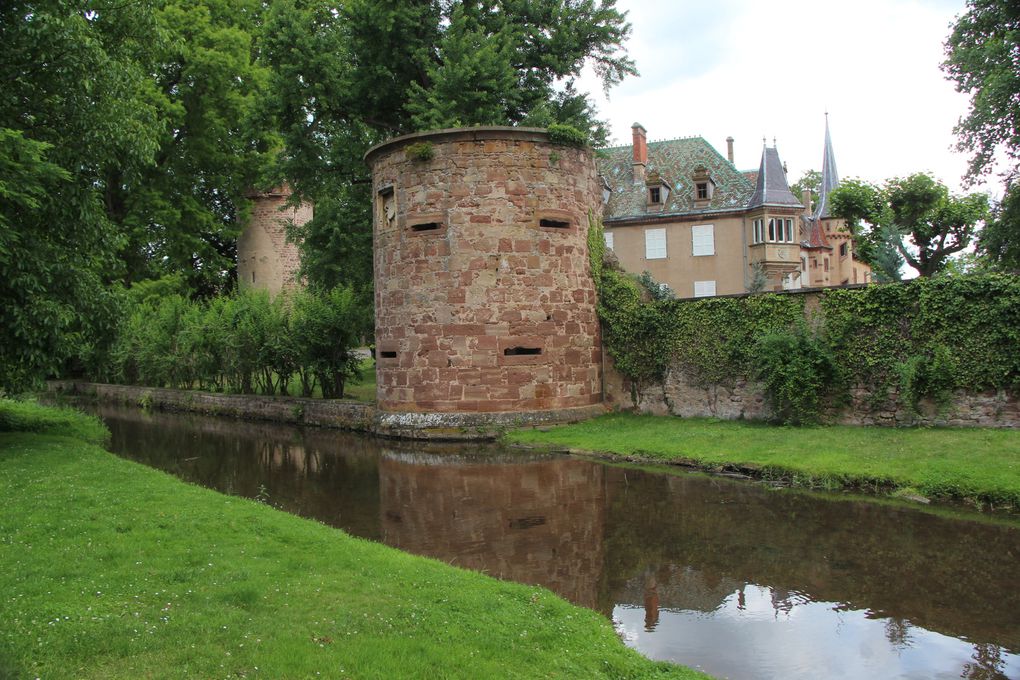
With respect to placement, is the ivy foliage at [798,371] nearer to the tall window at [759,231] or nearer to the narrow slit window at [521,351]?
the narrow slit window at [521,351]

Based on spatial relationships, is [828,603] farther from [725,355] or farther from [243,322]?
[243,322]

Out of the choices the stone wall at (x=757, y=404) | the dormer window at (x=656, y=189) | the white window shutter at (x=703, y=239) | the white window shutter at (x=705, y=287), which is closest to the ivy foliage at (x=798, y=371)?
the stone wall at (x=757, y=404)

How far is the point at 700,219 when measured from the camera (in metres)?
36.1

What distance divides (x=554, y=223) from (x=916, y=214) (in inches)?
629

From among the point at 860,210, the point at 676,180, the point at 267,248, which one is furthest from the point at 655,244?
the point at 267,248

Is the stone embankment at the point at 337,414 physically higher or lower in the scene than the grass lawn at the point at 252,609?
higher

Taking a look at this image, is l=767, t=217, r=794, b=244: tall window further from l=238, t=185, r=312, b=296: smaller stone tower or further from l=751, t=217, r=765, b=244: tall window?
l=238, t=185, r=312, b=296: smaller stone tower

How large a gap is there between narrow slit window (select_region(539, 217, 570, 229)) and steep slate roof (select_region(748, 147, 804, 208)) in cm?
2156

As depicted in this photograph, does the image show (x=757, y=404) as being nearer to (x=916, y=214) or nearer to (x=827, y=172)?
(x=916, y=214)

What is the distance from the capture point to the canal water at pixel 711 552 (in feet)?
17.9

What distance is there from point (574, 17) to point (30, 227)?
13767 millimetres

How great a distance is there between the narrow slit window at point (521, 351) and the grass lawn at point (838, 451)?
147cm

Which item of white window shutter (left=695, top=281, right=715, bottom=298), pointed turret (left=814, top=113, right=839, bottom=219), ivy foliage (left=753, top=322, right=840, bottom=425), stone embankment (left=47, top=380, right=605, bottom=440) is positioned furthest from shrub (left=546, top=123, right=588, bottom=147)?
pointed turret (left=814, top=113, right=839, bottom=219)

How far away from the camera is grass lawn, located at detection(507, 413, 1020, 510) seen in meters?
9.23
